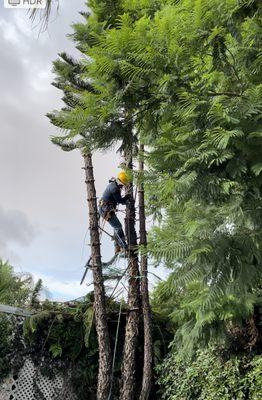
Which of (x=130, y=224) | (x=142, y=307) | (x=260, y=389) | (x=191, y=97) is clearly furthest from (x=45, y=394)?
(x=191, y=97)

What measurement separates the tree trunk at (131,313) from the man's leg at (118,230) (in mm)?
121

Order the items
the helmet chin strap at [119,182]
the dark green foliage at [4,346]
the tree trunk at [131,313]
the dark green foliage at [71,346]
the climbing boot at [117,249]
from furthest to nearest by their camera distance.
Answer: the climbing boot at [117,249] → the helmet chin strap at [119,182] → the dark green foliage at [71,346] → the dark green foliage at [4,346] → the tree trunk at [131,313]

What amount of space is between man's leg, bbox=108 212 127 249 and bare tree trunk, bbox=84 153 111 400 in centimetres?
52

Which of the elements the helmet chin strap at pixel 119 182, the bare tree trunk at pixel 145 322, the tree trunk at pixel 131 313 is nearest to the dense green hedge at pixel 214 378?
the bare tree trunk at pixel 145 322

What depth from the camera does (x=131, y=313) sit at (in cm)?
690

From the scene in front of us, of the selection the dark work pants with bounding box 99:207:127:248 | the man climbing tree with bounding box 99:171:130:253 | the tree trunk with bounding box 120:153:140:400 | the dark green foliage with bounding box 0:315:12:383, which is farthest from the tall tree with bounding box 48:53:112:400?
the dark green foliage with bounding box 0:315:12:383

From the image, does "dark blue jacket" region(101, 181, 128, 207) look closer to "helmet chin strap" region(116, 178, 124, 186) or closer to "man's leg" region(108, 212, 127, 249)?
"helmet chin strap" region(116, 178, 124, 186)

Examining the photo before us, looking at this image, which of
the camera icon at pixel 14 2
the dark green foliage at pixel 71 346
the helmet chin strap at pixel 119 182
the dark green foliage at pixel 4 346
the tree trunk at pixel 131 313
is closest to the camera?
the camera icon at pixel 14 2

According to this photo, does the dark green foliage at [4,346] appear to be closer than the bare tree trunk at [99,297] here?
No

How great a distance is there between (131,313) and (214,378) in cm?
174

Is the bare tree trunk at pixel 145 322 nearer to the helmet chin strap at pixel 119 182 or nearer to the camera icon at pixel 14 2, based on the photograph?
the helmet chin strap at pixel 119 182

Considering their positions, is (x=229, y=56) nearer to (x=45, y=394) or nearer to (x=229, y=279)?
(x=229, y=279)

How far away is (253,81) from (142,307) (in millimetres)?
4885

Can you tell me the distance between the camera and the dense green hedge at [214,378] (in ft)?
17.1
